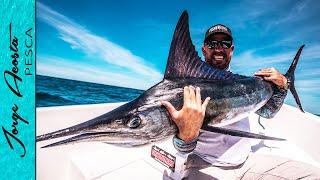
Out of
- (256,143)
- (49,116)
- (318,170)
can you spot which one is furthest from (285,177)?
(49,116)

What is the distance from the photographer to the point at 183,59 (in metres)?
2.11

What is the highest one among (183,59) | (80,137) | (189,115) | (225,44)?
(225,44)

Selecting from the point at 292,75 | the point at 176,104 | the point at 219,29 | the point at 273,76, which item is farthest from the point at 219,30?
the point at 176,104

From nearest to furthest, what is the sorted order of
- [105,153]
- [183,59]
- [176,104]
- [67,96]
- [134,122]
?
[134,122], [176,104], [183,59], [105,153], [67,96]

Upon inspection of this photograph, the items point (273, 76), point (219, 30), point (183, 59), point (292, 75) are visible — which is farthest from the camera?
point (292, 75)

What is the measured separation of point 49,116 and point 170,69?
5.15ft

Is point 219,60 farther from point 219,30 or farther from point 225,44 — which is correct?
point 219,30

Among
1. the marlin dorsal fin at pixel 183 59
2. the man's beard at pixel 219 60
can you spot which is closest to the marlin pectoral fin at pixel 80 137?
the marlin dorsal fin at pixel 183 59

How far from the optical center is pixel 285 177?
2.63m

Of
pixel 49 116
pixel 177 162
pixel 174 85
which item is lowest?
pixel 177 162

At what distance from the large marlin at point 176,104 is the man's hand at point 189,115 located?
0.18 ft

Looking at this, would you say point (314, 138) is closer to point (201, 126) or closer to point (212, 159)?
point (212, 159)

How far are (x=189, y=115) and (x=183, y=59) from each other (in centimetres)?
51

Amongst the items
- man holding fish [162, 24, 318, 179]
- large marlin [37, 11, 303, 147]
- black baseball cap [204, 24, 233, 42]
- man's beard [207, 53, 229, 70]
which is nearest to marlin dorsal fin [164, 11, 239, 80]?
large marlin [37, 11, 303, 147]
